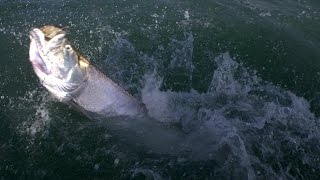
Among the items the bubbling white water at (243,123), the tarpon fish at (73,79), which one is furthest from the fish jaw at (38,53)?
the bubbling white water at (243,123)

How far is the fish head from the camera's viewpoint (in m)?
5.37

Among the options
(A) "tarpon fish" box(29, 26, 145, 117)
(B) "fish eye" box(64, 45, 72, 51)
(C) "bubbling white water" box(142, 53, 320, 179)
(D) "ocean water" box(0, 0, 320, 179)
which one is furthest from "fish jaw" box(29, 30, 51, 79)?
(C) "bubbling white water" box(142, 53, 320, 179)

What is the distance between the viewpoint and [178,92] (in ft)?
24.3

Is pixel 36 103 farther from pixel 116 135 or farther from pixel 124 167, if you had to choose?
pixel 124 167

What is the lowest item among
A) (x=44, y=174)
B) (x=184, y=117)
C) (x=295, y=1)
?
(x=44, y=174)

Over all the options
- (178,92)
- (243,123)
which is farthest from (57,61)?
(243,123)

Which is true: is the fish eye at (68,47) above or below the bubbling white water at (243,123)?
above

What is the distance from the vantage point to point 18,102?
6812 millimetres

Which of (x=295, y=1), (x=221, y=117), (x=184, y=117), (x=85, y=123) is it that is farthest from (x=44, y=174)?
(x=295, y=1)

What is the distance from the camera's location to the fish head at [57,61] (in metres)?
5.37

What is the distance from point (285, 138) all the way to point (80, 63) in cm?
341

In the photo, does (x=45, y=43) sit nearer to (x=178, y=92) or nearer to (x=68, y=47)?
(x=68, y=47)

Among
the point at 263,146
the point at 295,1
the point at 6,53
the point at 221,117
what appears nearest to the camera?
the point at 263,146

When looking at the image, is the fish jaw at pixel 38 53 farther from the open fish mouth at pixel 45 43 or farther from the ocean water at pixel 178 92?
the ocean water at pixel 178 92
